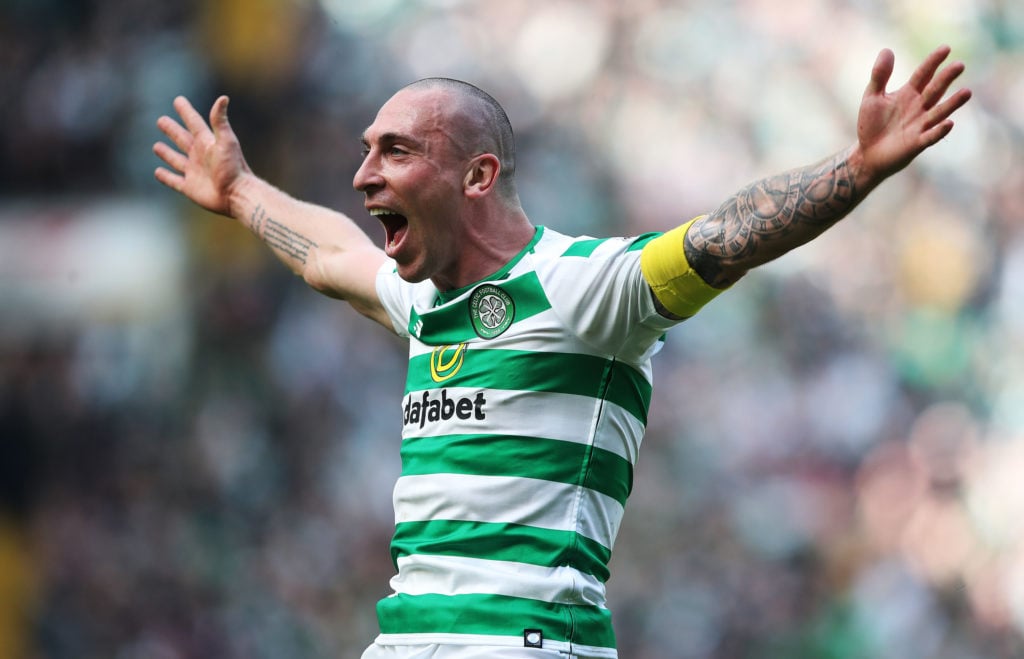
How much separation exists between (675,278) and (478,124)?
920 mm

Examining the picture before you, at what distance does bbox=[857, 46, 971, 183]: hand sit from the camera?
2.96 metres

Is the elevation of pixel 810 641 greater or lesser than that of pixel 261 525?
lesser

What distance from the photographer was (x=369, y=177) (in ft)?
12.5

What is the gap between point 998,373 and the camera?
968cm

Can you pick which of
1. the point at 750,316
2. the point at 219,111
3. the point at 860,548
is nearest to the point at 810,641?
the point at 860,548

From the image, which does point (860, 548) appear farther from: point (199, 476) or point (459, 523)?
point (459, 523)

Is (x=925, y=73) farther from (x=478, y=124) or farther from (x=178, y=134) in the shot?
(x=178, y=134)

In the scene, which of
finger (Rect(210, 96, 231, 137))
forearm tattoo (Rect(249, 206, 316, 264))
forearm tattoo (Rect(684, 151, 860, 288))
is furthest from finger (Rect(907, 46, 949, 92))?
finger (Rect(210, 96, 231, 137))

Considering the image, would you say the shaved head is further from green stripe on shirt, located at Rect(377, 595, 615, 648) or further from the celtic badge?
green stripe on shirt, located at Rect(377, 595, 615, 648)

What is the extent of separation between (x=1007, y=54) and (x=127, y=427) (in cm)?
741

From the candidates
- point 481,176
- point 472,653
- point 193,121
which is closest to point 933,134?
point 481,176

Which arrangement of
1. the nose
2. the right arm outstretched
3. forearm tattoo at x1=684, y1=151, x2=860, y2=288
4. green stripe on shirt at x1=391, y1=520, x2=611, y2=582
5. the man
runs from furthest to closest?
the right arm outstretched, the nose, green stripe on shirt at x1=391, y1=520, x2=611, y2=582, the man, forearm tattoo at x1=684, y1=151, x2=860, y2=288

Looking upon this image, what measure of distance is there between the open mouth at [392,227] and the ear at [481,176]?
0.68 ft

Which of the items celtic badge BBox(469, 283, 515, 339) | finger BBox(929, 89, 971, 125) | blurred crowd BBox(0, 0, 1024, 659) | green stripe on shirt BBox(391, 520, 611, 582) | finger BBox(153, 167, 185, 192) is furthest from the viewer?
blurred crowd BBox(0, 0, 1024, 659)
